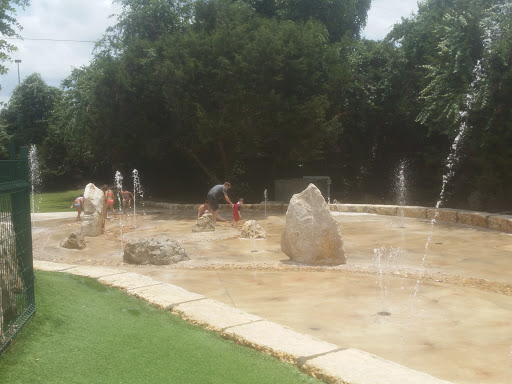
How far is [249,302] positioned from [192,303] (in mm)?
1391

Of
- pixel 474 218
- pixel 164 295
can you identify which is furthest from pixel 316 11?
pixel 164 295

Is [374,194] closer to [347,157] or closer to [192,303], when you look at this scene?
[347,157]

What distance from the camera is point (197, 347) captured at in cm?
453

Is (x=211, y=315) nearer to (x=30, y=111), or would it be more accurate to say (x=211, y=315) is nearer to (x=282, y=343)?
(x=282, y=343)

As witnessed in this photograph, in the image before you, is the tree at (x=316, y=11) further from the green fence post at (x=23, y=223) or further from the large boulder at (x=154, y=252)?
the green fence post at (x=23, y=223)

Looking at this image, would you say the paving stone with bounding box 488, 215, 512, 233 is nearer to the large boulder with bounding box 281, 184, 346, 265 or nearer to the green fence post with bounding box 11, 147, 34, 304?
the large boulder with bounding box 281, 184, 346, 265

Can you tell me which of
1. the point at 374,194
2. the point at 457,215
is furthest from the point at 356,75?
the point at 457,215

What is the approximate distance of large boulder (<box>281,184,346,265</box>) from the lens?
9547mm

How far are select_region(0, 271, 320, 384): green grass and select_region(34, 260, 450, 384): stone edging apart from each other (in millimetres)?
93

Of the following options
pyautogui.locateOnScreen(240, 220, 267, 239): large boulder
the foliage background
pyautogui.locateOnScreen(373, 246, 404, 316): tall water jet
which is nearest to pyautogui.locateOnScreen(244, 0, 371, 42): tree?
the foliage background

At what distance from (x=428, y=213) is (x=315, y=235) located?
8113 millimetres

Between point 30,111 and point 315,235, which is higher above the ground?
point 30,111

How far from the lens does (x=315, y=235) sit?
9570 mm

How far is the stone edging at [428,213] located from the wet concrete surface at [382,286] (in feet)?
1.29
